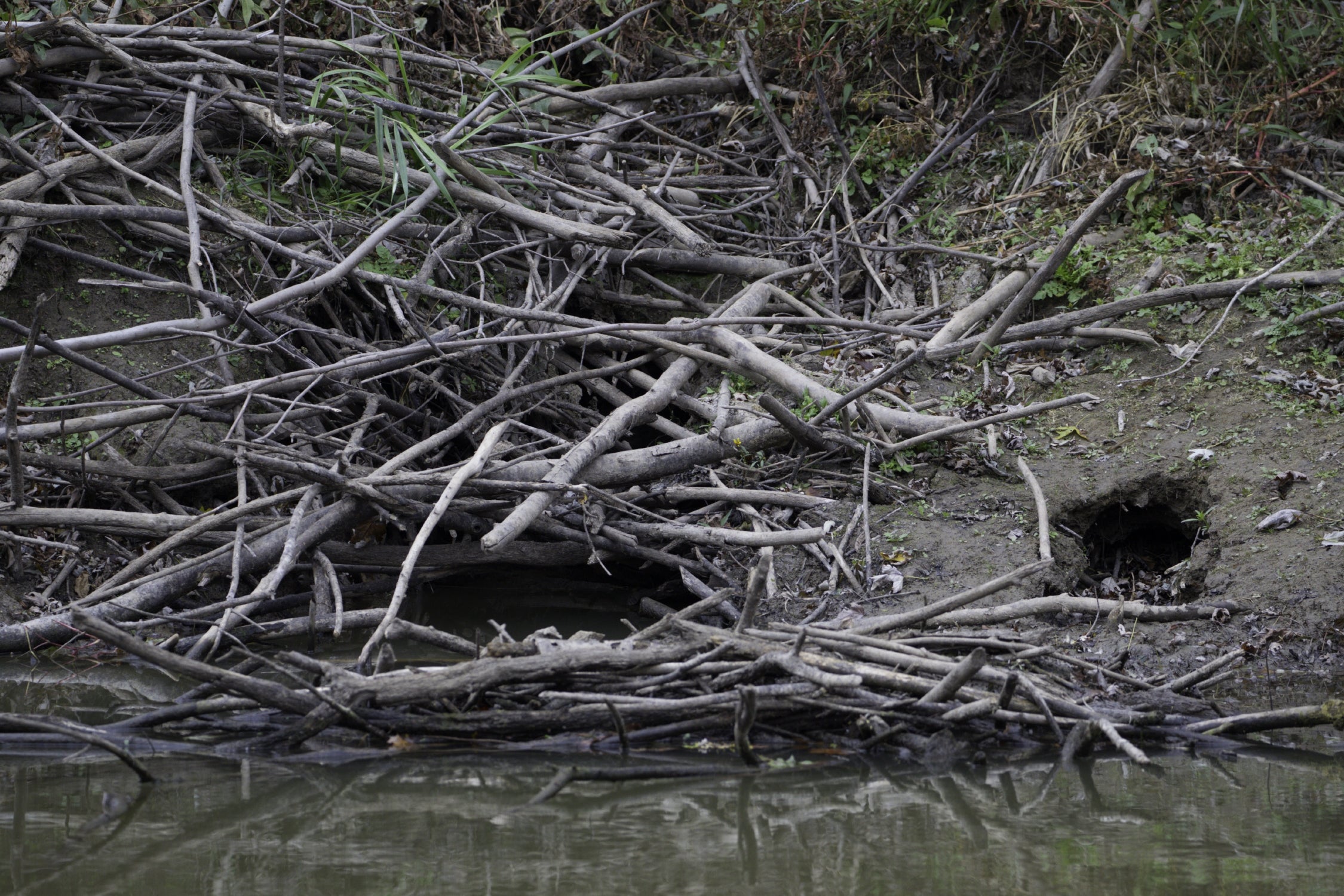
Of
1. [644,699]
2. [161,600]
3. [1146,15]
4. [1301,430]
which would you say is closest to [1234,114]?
[1146,15]

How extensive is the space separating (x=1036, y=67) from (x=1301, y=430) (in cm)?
318

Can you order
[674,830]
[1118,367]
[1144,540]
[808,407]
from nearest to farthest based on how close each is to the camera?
[674,830] → [808,407] → [1144,540] → [1118,367]

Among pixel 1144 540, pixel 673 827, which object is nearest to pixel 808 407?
pixel 1144 540

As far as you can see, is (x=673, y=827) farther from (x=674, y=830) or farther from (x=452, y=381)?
(x=452, y=381)

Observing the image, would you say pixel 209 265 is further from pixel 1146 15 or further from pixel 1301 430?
pixel 1146 15

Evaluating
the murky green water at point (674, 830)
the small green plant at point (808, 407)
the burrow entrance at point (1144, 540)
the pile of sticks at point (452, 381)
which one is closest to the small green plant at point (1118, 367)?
the pile of sticks at point (452, 381)

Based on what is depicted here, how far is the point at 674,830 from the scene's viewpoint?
270cm

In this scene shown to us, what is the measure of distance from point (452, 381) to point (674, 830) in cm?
314

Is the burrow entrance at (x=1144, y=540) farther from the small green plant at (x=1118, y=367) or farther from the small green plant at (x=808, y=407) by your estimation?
the small green plant at (x=808, y=407)

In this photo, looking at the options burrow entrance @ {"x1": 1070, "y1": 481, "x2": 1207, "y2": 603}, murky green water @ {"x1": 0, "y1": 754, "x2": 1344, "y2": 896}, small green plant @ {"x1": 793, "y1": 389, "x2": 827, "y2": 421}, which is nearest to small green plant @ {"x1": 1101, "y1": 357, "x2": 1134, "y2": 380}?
burrow entrance @ {"x1": 1070, "y1": 481, "x2": 1207, "y2": 603}

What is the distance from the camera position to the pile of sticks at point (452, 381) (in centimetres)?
323

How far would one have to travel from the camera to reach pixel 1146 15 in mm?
6469

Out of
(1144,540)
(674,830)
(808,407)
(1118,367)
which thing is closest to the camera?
(674,830)

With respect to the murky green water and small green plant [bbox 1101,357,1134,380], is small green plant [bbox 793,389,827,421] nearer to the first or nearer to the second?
small green plant [bbox 1101,357,1134,380]
